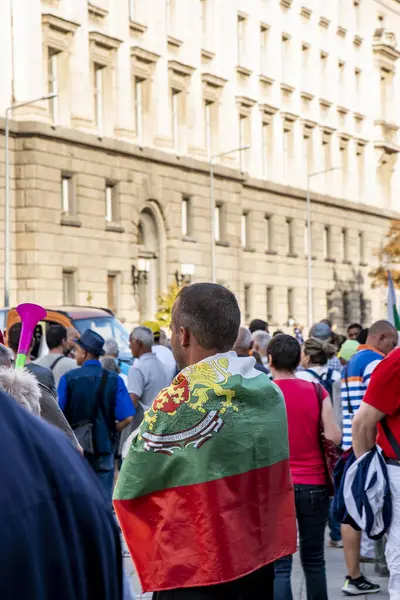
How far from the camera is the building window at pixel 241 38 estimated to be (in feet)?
172

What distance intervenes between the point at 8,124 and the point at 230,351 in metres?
33.0

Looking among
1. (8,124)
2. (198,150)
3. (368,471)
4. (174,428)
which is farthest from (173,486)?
(198,150)

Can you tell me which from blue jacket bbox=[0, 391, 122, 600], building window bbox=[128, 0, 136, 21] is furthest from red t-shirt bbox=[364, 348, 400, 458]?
building window bbox=[128, 0, 136, 21]

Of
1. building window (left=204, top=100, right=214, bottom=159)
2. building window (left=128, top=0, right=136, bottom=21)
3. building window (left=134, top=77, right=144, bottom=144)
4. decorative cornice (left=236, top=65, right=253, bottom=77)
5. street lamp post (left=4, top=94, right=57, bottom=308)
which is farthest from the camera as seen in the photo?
decorative cornice (left=236, top=65, right=253, bottom=77)

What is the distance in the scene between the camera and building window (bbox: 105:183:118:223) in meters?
42.5

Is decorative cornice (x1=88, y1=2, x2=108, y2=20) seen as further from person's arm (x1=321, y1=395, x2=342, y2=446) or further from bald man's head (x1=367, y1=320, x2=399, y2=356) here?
person's arm (x1=321, y1=395, x2=342, y2=446)

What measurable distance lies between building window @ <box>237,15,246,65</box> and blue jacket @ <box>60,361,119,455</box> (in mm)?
42302

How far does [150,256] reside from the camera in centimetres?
4481

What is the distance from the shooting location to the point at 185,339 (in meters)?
4.75

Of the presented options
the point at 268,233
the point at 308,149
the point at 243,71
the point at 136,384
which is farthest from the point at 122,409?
the point at 308,149

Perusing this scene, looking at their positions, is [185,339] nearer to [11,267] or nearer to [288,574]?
[288,574]

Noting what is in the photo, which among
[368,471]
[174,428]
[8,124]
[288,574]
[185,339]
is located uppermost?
[8,124]

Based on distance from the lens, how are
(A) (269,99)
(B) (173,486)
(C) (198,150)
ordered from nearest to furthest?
(B) (173,486)
(C) (198,150)
(A) (269,99)

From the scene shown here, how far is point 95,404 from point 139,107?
35.0 m
